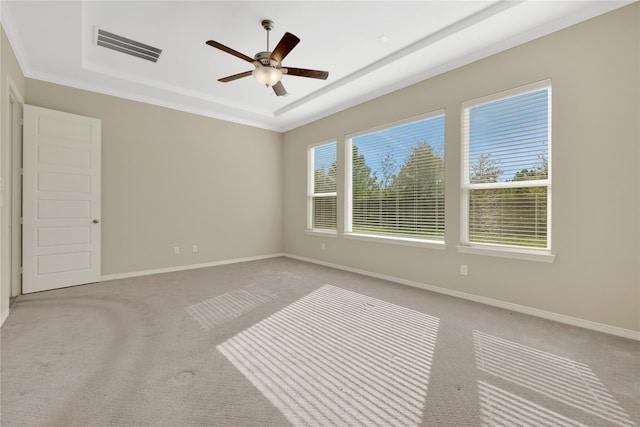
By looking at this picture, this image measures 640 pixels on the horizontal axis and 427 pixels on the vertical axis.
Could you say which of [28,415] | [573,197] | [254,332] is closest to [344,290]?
[254,332]

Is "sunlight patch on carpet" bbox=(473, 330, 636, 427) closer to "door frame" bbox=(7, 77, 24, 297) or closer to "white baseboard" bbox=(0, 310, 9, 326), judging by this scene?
"white baseboard" bbox=(0, 310, 9, 326)

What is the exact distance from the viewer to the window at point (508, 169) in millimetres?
2842

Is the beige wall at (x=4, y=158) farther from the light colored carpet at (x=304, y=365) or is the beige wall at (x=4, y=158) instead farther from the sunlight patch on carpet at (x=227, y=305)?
the sunlight patch on carpet at (x=227, y=305)

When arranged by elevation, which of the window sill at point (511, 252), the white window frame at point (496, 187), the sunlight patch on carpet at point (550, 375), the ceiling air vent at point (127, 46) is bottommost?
the sunlight patch on carpet at point (550, 375)

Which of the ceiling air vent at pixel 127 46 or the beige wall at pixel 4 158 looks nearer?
the beige wall at pixel 4 158

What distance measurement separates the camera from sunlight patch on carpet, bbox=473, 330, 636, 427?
1.57 metres

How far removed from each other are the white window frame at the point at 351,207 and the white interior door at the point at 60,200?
12.3ft

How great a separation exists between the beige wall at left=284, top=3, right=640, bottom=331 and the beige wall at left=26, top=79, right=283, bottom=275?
3.82m

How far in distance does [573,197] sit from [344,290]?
2.60 meters

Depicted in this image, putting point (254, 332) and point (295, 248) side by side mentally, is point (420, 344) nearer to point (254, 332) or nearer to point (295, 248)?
point (254, 332)

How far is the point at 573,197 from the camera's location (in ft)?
8.61

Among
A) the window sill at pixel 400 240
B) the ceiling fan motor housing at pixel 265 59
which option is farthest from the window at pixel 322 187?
the ceiling fan motor housing at pixel 265 59


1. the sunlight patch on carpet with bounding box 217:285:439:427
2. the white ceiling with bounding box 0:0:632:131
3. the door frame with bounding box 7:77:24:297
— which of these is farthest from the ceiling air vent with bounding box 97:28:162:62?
the sunlight patch on carpet with bounding box 217:285:439:427

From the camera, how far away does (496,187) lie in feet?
10.2
